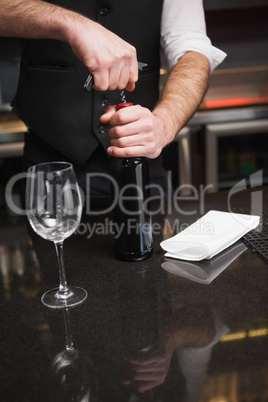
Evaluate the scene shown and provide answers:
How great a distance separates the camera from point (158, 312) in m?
0.76

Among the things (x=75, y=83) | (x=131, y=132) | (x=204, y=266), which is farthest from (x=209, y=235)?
(x=75, y=83)

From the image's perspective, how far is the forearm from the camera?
1.22 metres

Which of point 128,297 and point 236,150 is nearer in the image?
point 128,297

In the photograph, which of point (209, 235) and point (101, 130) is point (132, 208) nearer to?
point (209, 235)

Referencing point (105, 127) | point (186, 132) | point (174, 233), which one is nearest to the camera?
point (174, 233)

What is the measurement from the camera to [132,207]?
0.92 meters

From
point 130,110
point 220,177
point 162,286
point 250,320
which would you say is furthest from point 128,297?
point 220,177

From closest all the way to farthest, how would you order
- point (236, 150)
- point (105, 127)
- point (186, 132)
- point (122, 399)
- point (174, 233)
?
point (122, 399), point (174, 233), point (105, 127), point (186, 132), point (236, 150)

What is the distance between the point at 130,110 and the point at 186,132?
1495 millimetres

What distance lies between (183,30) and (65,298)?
3.21 ft

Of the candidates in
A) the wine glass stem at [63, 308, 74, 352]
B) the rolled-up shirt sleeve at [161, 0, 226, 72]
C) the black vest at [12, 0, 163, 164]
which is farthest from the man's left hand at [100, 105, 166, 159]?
the rolled-up shirt sleeve at [161, 0, 226, 72]

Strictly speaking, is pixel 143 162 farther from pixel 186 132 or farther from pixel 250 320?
pixel 186 132

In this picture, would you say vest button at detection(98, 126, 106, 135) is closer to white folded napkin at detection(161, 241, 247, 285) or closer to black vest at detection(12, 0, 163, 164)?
black vest at detection(12, 0, 163, 164)

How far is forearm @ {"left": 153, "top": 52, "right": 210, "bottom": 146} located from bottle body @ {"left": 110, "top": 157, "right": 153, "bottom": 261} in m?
0.27
